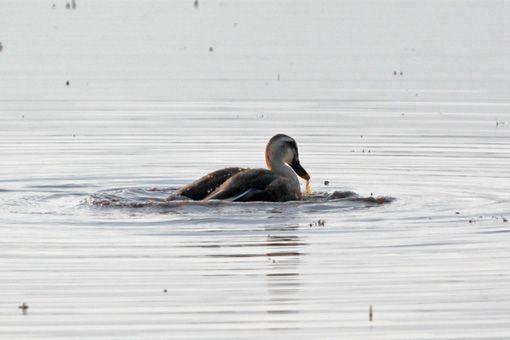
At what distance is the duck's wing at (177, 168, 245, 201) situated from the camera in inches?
623

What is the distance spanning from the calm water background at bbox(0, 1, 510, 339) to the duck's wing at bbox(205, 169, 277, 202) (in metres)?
0.25

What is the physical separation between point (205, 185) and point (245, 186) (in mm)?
544

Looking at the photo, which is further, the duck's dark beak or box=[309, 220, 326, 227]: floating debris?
the duck's dark beak

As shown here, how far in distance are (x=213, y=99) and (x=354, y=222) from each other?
36.8ft

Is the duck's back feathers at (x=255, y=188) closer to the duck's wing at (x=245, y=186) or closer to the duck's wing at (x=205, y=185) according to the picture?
the duck's wing at (x=245, y=186)

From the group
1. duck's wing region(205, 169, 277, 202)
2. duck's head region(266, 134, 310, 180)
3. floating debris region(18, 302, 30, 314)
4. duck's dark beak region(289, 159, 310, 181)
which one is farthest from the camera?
duck's dark beak region(289, 159, 310, 181)

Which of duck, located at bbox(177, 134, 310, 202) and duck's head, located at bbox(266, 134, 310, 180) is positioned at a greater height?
duck's head, located at bbox(266, 134, 310, 180)

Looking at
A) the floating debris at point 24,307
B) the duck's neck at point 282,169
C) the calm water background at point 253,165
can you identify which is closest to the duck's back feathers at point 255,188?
the calm water background at point 253,165

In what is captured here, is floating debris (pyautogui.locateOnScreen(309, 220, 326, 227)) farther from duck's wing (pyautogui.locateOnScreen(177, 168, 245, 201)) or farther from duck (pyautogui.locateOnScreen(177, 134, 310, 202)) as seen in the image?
duck's wing (pyautogui.locateOnScreen(177, 168, 245, 201))

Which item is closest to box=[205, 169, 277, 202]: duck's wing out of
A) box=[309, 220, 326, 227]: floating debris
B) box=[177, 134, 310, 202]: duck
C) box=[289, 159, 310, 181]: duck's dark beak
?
box=[177, 134, 310, 202]: duck

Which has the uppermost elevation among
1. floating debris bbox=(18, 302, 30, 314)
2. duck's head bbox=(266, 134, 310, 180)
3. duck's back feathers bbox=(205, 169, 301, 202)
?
duck's head bbox=(266, 134, 310, 180)

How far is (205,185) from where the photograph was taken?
15883mm

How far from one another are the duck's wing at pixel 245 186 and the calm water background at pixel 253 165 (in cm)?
25

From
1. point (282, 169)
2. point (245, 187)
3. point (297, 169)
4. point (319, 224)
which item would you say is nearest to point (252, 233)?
point (319, 224)
